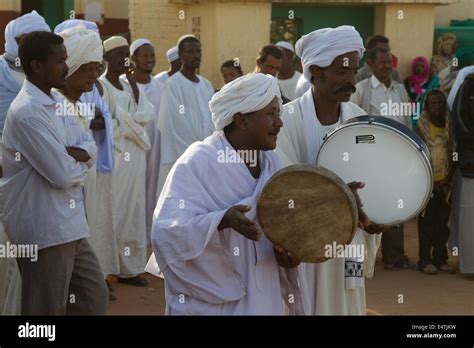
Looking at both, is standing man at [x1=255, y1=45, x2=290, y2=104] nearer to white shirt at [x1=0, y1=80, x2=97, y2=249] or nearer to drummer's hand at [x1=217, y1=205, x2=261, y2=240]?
white shirt at [x1=0, y1=80, x2=97, y2=249]

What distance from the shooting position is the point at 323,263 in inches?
219

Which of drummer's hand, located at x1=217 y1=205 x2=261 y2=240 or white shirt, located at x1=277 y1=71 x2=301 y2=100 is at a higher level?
drummer's hand, located at x1=217 y1=205 x2=261 y2=240

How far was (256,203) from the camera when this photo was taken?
490cm

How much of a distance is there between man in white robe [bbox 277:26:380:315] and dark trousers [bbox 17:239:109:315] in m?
1.29

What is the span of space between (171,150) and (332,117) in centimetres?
519

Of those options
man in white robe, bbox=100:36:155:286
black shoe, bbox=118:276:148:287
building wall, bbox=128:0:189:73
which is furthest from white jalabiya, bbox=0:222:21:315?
building wall, bbox=128:0:189:73

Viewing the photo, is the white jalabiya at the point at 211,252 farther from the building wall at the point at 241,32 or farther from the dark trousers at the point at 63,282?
the building wall at the point at 241,32

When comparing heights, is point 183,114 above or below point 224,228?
below

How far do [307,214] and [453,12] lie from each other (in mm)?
15143

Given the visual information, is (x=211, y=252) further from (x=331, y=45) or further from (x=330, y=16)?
(x=330, y=16)

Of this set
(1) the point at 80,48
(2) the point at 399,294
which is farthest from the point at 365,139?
(2) the point at 399,294

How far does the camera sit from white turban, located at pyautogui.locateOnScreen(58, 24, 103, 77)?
21.8 feet

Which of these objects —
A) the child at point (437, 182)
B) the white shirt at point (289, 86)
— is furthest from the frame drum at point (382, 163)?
the white shirt at point (289, 86)

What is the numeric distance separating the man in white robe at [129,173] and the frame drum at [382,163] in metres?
4.45
